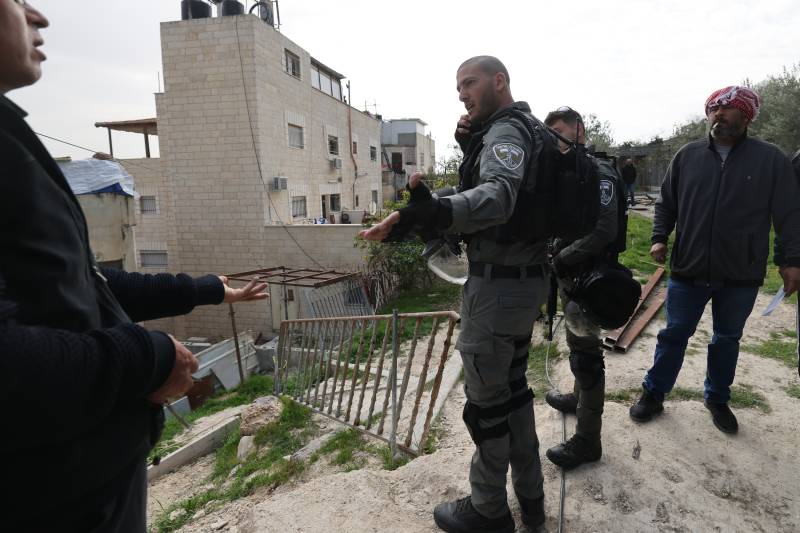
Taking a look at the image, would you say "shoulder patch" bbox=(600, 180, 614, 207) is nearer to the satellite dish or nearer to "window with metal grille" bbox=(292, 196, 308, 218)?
"window with metal grille" bbox=(292, 196, 308, 218)

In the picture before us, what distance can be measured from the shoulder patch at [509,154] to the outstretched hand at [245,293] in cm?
107

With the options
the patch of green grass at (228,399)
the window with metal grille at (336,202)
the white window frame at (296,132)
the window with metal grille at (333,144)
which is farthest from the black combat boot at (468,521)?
the window with metal grille at (333,144)

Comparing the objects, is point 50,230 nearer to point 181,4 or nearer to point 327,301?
point 327,301

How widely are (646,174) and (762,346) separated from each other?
82.0 ft

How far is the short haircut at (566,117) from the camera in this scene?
269 centimetres

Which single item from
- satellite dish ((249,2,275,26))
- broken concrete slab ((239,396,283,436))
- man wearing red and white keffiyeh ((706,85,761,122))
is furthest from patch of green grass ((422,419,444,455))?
satellite dish ((249,2,275,26))

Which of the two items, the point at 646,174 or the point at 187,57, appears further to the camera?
the point at 646,174

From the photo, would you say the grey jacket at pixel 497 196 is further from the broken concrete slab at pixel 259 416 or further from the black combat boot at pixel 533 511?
the broken concrete slab at pixel 259 416

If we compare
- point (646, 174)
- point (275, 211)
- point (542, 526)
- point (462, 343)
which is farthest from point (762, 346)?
point (646, 174)

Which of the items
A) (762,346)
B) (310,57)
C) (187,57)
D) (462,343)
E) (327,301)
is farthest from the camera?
(310,57)

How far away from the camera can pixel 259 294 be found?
6.22ft

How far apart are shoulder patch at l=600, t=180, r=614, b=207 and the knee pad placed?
2.75 feet

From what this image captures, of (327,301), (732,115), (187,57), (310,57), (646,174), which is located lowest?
(327,301)

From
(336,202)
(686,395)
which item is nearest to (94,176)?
(336,202)
